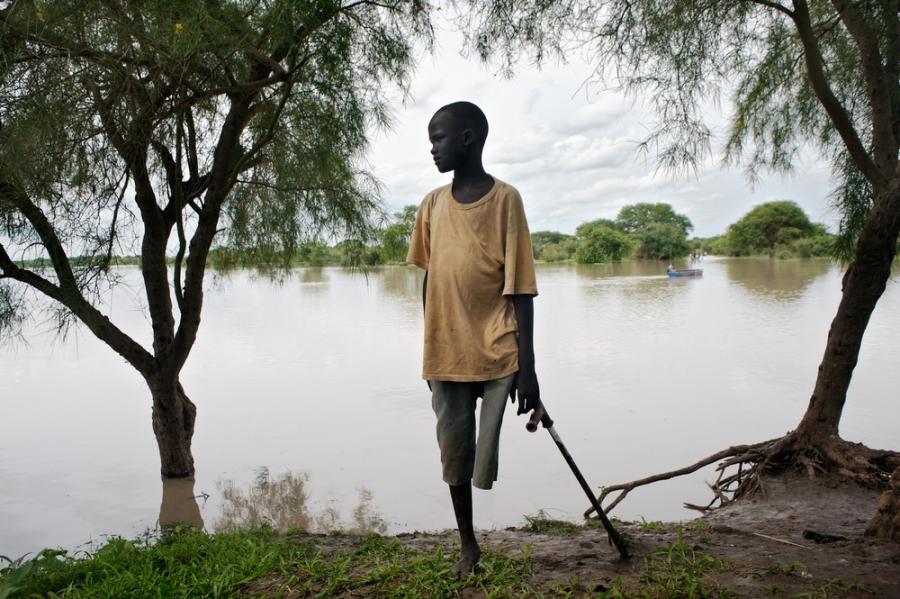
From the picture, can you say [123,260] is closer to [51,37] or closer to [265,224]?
[265,224]

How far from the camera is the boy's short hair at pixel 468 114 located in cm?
207

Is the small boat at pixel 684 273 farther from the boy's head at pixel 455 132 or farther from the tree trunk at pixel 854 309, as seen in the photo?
the boy's head at pixel 455 132

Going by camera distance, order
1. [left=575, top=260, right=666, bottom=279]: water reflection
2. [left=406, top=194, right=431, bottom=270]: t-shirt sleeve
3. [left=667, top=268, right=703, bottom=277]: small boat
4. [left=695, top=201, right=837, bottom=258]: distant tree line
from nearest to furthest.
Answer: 1. [left=406, top=194, right=431, bottom=270]: t-shirt sleeve
2. [left=667, top=268, right=703, bottom=277]: small boat
3. [left=575, top=260, right=666, bottom=279]: water reflection
4. [left=695, top=201, right=837, bottom=258]: distant tree line

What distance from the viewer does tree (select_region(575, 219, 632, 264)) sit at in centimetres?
5053

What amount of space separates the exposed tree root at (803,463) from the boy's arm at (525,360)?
1.65 metres

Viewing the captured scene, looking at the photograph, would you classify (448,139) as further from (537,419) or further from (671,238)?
(671,238)

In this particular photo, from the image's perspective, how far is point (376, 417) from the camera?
7.23 m

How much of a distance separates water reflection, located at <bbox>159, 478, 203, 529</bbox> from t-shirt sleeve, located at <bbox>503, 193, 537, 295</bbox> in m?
3.48

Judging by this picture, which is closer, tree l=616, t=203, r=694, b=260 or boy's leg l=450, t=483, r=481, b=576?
boy's leg l=450, t=483, r=481, b=576

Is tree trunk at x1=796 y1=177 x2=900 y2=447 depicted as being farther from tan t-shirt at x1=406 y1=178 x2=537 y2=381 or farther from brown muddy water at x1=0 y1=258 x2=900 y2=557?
tan t-shirt at x1=406 y1=178 x2=537 y2=381

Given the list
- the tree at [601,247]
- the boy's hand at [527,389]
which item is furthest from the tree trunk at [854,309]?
the tree at [601,247]

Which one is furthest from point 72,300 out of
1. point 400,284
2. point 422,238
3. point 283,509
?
point 400,284

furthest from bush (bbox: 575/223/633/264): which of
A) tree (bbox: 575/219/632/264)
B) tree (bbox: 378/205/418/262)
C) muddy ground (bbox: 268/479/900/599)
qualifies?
muddy ground (bbox: 268/479/900/599)

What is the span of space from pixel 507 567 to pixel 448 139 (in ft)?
4.80
